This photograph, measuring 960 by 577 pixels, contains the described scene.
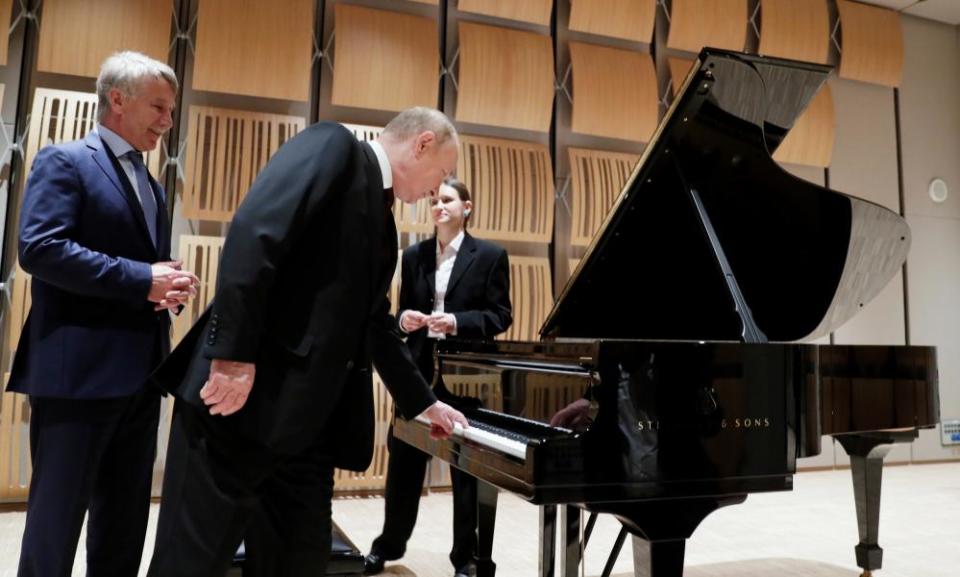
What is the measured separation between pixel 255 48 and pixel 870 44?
202 inches

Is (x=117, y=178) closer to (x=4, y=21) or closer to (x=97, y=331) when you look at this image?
(x=97, y=331)

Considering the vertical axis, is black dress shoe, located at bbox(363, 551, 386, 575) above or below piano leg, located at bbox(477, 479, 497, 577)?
below

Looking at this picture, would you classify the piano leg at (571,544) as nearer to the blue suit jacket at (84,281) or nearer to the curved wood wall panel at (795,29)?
Result: the blue suit jacket at (84,281)

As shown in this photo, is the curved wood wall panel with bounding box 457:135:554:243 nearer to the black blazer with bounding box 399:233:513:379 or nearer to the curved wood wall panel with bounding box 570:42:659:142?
the curved wood wall panel with bounding box 570:42:659:142

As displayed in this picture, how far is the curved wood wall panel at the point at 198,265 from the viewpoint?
4.32 metres

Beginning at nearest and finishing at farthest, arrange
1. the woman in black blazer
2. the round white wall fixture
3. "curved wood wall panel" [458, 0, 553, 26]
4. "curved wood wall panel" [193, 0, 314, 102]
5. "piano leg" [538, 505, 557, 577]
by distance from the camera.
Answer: "piano leg" [538, 505, 557, 577] → the woman in black blazer → "curved wood wall panel" [193, 0, 314, 102] → "curved wood wall panel" [458, 0, 553, 26] → the round white wall fixture

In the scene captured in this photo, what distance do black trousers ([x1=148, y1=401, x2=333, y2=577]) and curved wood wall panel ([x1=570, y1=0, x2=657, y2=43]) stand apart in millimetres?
4621

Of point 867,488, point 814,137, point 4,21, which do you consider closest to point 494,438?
point 867,488

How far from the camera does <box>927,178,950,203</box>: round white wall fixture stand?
21.6ft

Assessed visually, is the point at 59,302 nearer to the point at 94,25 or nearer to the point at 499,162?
the point at 94,25

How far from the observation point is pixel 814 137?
19.6ft

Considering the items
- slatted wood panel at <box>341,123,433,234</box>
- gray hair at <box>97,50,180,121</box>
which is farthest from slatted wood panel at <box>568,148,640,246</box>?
gray hair at <box>97,50,180,121</box>

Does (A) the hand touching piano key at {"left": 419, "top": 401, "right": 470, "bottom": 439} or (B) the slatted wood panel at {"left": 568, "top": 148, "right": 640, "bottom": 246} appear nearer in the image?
(A) the hand touching piano key at {"left": 419, "top": 401, "right": 470, "bottom": 439}

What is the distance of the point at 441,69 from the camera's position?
512cm
